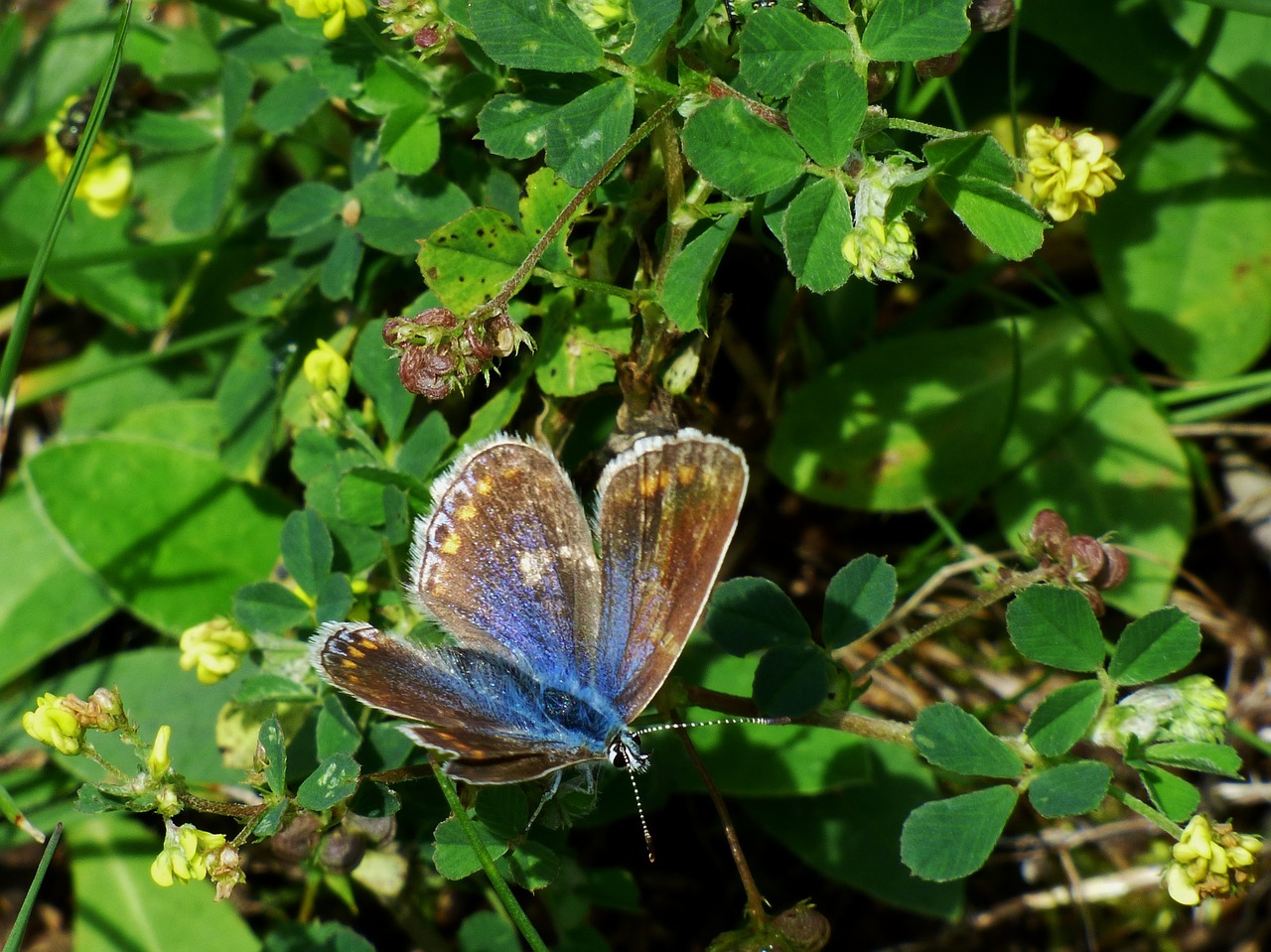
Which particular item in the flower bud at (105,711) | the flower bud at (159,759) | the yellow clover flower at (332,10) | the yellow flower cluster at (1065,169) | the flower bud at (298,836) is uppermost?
the yellow clover flower at (332,10)

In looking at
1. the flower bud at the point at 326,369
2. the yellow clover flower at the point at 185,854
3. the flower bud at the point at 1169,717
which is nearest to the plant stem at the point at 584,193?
the flower bud at the point at 326,369

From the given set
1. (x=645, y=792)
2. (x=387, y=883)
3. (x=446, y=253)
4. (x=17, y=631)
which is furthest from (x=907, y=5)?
(x=17, y=631)

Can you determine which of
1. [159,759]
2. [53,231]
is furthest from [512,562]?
[53,231]

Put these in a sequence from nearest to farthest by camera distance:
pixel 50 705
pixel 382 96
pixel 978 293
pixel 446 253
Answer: pixel 50 705
pixel 446 253
pixel 382 96
pixel 978 293

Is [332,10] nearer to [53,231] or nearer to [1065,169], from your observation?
[53,231]

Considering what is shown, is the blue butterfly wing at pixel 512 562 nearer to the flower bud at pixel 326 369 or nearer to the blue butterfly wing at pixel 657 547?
the blue butterfly wing at pixel 657 547

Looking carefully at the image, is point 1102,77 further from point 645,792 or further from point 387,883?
point 387,883

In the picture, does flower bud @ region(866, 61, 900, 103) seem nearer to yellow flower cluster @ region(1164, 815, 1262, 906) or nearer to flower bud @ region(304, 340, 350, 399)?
flower bud @ region(304, 340, 350, 399)
